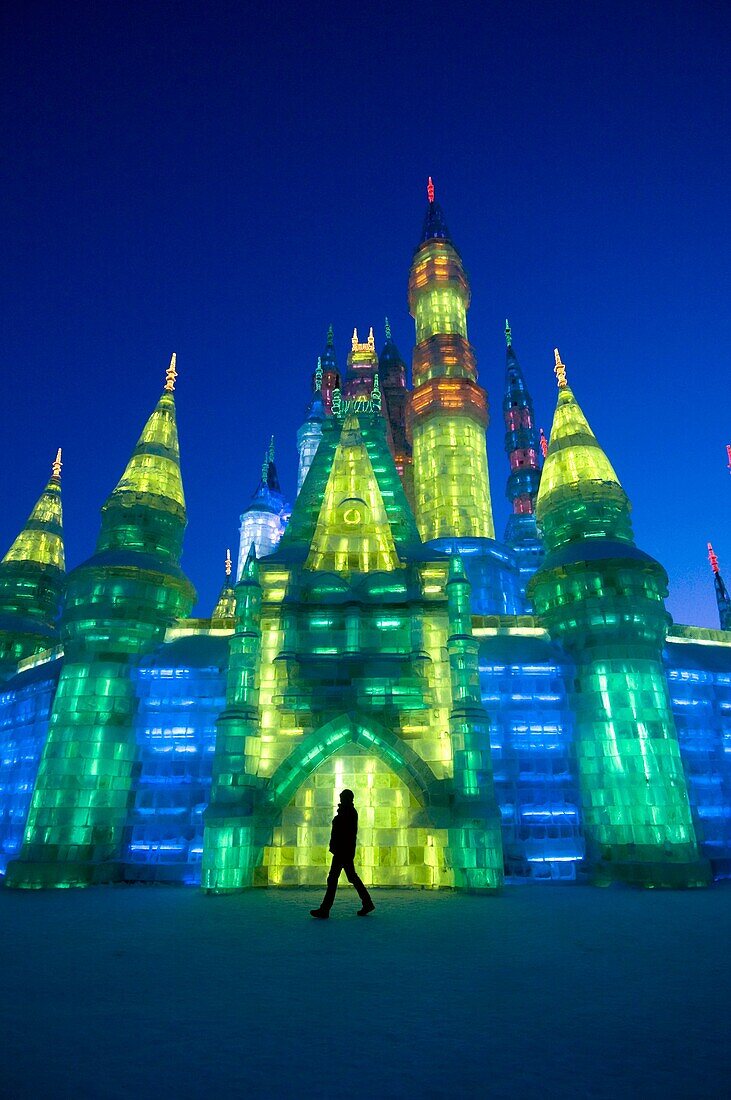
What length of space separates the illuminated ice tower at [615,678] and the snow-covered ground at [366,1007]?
5861 millimetres

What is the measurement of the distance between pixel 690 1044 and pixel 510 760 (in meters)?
12.7

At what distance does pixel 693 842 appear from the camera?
15.4 m

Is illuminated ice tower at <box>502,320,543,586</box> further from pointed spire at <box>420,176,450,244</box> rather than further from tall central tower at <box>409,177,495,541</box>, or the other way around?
pointed spire at <box>420,176,450,244</box>

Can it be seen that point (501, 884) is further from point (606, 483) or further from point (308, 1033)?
point (606, 483)

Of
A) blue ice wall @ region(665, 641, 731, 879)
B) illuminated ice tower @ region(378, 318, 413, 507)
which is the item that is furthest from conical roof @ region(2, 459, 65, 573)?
blue ice wall @ region(665, 641, 731, 879)

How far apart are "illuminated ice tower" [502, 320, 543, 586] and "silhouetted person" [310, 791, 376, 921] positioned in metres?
33.3

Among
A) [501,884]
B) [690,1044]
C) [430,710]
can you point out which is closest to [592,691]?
[430,710]

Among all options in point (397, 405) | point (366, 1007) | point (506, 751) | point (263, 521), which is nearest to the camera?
point (366, 1007)

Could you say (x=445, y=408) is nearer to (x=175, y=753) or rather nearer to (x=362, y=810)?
(x=175, y=753)

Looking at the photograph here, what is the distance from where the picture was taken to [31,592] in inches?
1001

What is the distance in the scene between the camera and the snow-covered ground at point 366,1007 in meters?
4.04

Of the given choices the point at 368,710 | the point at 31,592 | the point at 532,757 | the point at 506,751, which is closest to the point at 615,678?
the point at 532,757

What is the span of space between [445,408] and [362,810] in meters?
23.7

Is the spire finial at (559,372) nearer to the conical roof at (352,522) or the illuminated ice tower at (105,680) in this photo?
the conical roof at (352,522)
